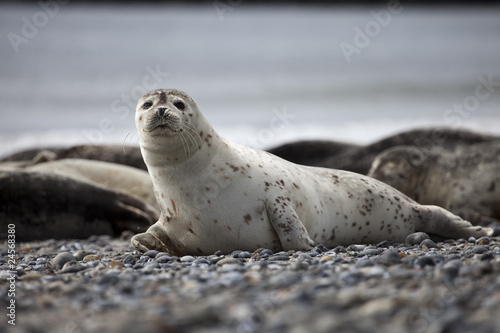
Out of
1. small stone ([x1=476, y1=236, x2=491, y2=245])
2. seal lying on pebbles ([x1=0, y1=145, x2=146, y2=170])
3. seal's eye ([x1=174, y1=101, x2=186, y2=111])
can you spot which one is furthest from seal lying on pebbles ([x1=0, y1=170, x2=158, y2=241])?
small stone ([x1=476, y1=236, x2=491, y2=245])

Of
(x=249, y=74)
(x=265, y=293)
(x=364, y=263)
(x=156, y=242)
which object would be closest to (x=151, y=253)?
(x=156, y=242)

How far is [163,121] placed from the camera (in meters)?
4.13

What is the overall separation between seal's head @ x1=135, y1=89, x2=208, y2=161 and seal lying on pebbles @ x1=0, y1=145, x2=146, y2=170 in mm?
3837

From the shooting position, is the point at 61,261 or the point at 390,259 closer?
the point at 390,259

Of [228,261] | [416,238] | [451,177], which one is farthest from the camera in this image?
[451,177]

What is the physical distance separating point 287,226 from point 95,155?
489 centimetres

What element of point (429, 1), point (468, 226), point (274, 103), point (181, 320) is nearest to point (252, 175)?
point (468, 226)

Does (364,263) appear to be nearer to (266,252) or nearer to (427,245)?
(266,252)

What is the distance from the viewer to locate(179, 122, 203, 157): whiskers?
14.0 feet

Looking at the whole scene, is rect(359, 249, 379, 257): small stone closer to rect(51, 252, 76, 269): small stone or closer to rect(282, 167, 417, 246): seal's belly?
rect(282, 167, 417, 246): seal's belly

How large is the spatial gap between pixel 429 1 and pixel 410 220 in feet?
165

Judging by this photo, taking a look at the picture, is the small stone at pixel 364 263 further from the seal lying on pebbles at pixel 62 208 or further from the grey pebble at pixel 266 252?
the seal lying on pebbles at pixel 62 208

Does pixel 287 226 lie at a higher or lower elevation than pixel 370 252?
higher

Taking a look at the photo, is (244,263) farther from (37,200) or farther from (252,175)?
(37,200)
